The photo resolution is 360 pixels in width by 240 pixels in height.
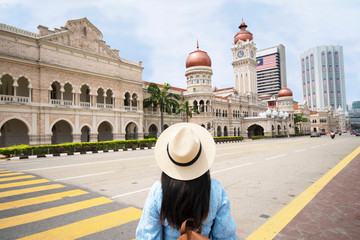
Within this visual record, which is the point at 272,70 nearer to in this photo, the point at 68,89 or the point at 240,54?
the point at 240,54

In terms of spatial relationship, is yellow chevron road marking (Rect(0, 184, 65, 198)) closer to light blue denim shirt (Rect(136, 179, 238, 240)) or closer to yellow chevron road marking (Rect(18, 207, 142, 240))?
yellow chevron road marking (Rect(18, 207, 142, 240))

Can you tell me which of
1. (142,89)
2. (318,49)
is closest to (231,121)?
(142,89)

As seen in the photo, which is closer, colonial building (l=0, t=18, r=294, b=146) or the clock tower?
colonial building (l=0, t=18, r=294, b=146)

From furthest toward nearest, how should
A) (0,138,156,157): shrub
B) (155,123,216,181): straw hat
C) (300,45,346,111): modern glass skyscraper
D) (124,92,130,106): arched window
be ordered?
(300,45,346,111): modern glass skyscraper
(124,92,130,106): arched window
(0,138,156,157): shrub
(155,123,216,181): straw hat

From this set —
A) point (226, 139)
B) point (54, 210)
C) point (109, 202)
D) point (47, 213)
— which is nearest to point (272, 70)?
point (226, 139)

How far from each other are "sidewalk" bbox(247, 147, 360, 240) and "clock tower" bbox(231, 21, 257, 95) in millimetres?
52138

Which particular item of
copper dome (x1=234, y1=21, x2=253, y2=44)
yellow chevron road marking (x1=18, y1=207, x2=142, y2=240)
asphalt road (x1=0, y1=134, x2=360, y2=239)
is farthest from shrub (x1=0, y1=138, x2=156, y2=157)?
copper dome (x1=234, y1=21, x2=253, y2=44)

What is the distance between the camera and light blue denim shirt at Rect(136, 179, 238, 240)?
171 centimetres

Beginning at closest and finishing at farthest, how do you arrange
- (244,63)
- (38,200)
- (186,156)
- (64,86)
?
(186,156), (38,200), (64,86), (244,63)

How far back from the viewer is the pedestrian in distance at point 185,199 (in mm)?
1679

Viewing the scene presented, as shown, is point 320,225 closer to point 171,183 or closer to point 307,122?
point 171,183

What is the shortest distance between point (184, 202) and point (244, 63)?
5845cm

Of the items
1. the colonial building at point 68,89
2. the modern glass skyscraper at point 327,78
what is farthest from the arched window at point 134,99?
the modern glass skyscraper at point 327,78

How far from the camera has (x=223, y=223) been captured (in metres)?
1.74
